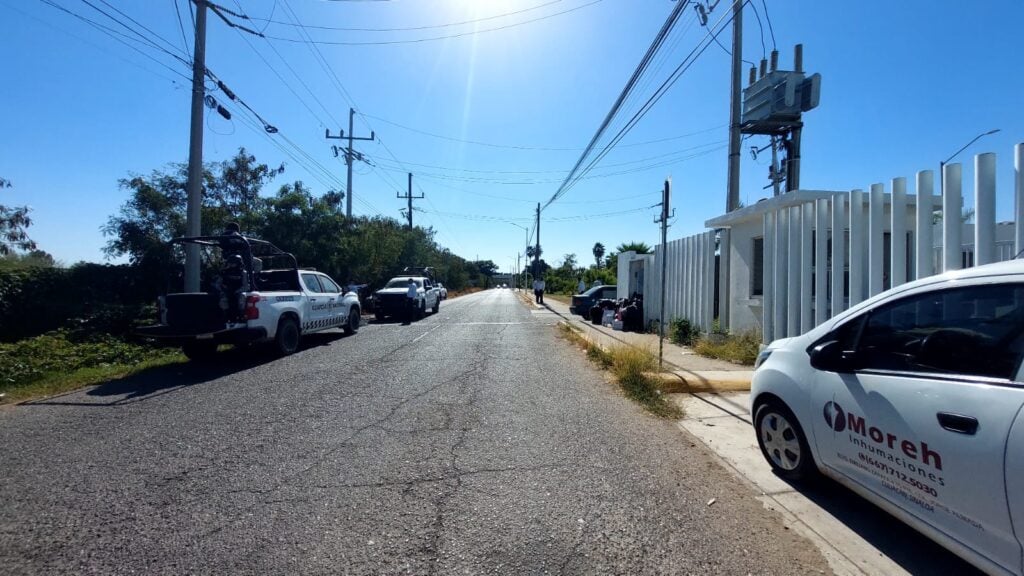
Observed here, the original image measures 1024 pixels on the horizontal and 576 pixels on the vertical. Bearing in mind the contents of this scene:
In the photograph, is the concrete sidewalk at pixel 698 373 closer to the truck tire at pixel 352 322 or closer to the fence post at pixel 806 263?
the fence post at pixel 806 263

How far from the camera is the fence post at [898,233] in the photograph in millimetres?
7031

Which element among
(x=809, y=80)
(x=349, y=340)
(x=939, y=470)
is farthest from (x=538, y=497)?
(x=809, y=80)

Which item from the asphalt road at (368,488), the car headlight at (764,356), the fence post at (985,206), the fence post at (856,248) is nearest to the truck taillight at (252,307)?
the asphalt road at (368,488)

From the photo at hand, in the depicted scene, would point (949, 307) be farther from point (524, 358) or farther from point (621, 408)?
point (524, 358)

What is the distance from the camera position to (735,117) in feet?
42.8

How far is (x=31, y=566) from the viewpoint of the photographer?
9.62 feet

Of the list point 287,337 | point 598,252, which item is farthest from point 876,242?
point 598,252

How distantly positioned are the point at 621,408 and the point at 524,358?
4206 mm

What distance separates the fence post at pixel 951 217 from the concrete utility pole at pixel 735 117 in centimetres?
664

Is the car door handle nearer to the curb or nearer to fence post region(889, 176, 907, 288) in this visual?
the curb

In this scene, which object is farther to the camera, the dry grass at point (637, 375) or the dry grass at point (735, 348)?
the dry grass at point (735, 348)

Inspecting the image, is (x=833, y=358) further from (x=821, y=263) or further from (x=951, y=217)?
(x=821, y=263)

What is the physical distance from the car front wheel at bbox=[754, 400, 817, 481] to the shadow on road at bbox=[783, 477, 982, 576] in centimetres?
17

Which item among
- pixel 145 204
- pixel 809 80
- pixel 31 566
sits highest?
pixel 809 80
